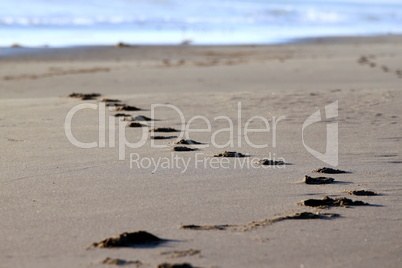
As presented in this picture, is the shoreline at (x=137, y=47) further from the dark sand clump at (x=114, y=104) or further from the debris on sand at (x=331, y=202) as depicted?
the debris on sand at (x=331, y=202)

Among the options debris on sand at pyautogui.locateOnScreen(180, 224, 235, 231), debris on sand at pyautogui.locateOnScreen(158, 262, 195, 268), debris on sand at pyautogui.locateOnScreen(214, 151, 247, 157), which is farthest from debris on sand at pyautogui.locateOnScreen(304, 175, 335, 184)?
debris on sand at pyautogui.locateOnScreen(158, 262, 195, 268)

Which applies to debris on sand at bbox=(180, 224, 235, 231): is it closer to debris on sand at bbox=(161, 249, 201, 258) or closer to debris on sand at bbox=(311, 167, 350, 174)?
debris on sand at bbox=(161, 249, 201, 258)

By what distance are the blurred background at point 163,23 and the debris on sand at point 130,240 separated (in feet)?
66.7

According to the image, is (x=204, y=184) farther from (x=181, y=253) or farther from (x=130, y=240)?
(x=181, y=253)

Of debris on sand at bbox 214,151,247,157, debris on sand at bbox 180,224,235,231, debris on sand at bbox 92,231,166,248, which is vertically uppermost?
debris on sand at bbox 214,151,247,157

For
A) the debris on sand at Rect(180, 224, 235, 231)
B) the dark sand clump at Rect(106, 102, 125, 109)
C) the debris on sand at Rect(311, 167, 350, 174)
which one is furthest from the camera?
the dark sand clump at Rect(106, 102, 125, 109)

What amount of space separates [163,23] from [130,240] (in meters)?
36.4

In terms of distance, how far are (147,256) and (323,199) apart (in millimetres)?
1476

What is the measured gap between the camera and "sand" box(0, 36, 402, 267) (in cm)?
361

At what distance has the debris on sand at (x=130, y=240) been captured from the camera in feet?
12.0

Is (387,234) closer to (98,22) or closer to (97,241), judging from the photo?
(97,241)

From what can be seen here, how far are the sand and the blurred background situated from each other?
15.6 meters

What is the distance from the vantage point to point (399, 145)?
21.3 ft

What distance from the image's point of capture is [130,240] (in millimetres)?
3723
